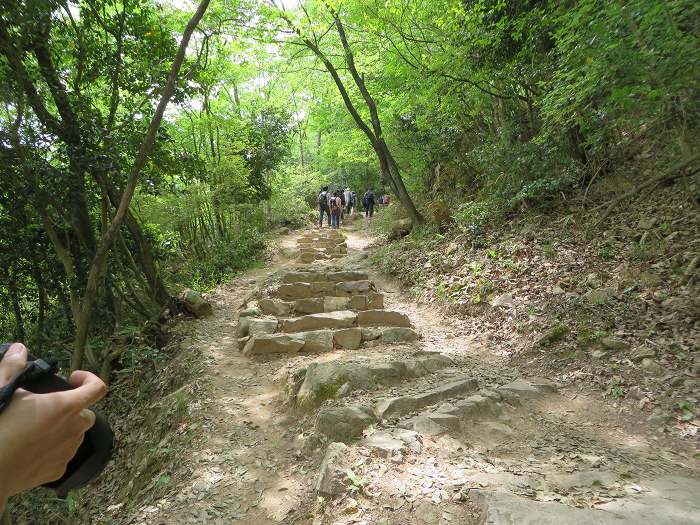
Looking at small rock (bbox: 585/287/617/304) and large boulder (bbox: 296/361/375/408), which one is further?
small rock (bbox: 585/287/617/304)

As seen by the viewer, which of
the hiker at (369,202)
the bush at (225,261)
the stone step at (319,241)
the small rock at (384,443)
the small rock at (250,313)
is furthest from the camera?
the hiker at (369,202)

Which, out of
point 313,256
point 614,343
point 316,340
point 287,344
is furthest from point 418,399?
point 313,256

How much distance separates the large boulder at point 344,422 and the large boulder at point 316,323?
2.64 m

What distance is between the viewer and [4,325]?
748 centimetres

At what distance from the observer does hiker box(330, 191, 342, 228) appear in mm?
16188

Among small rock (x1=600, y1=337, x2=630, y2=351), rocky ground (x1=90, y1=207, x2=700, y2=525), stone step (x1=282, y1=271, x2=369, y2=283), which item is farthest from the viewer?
stone step (x1=282, y1=271, x2=369, y2=283)

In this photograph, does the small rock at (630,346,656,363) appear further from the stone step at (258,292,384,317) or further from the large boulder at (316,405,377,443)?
the stone step at (258,292,384,317)

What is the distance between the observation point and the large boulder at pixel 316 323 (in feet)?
19.5

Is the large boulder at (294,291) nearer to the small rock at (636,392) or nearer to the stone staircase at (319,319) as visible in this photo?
the stone staircase at (319,319)

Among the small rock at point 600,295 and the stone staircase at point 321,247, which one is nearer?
the small rock at point 600,295

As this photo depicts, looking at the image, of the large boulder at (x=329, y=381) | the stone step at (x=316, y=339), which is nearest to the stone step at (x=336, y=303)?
the stone step at (x=316, y=339)

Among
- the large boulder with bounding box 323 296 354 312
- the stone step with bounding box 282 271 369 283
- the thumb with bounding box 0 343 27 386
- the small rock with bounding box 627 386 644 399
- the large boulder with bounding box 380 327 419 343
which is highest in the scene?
the thumb with bounding box 0 343 27 386

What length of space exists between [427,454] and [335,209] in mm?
14179

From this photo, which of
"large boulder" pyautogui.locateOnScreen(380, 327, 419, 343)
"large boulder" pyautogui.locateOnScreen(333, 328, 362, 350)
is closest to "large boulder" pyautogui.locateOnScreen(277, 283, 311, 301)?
"large boulder" pyautogui.locateOnScreen(333, 328, 362, 350)
